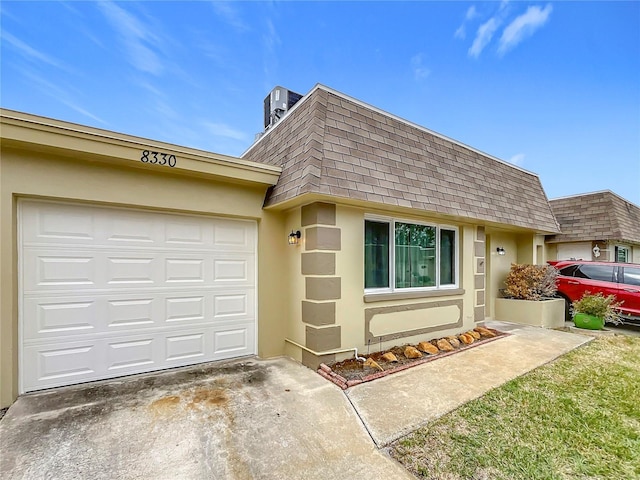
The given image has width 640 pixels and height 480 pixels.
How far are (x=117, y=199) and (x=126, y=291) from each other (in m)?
1.27

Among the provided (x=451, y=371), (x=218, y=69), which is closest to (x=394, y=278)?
(x=451, y=371)

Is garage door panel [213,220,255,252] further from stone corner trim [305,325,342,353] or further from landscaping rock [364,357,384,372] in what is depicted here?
landscaping rock [364,357,384,372]

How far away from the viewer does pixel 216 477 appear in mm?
2170

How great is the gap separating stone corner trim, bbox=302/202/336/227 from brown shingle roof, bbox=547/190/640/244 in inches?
435

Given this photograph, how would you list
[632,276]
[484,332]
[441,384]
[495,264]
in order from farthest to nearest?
[495,264] → [632,276] → [484,332] → [441,384]

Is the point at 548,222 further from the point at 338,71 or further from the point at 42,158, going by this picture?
the point at 42,158

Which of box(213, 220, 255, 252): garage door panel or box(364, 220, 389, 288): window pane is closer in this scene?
box(213, 220, 255, 252): garage door panel

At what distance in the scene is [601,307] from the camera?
275 inches

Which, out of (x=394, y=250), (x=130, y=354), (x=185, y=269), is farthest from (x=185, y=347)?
(x=394, y=250)

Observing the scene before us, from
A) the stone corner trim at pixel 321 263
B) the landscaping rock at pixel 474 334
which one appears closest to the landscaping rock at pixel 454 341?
the landscaping rock at pixel 474 334

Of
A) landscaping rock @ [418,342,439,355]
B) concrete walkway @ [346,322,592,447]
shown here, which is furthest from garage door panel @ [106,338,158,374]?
landscaping rock @ [418,342,439,355]

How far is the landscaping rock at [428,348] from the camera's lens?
16.6 ft

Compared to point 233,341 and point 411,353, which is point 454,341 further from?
point 233,341

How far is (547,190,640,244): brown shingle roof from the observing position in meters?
10.1
